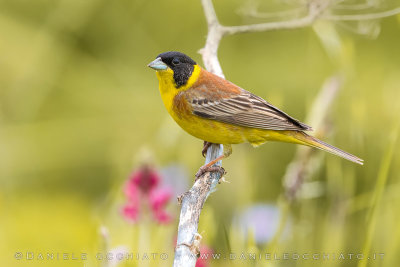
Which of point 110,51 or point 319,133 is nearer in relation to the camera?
point 319,133

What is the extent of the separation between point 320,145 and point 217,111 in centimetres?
57

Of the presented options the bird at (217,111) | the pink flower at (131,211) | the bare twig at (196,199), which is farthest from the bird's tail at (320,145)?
the pink flower at (131,211)

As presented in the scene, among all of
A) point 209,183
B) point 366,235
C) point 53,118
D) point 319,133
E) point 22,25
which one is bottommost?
point 366,235

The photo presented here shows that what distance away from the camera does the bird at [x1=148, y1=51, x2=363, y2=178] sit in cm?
335

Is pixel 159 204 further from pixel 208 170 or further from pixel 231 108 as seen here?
pixel 231 108

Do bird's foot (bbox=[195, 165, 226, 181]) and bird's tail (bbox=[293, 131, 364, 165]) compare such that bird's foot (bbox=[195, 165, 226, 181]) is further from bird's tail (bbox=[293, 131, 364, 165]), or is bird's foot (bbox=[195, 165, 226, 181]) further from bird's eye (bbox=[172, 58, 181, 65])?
bird's eye (bbox=[172, 58, 181, 65])

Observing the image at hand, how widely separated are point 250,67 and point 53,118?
5.49 feet

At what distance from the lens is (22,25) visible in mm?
5727

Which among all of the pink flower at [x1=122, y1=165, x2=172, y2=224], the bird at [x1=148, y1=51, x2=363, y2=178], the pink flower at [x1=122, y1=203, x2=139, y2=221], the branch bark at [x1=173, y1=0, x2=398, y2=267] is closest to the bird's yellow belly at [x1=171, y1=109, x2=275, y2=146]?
the bird at [x1=148, y1=51, x2=363, y2=178]

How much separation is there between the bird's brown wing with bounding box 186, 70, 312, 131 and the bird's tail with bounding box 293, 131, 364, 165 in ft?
0.13

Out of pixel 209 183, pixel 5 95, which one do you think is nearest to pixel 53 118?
pixel 5 95

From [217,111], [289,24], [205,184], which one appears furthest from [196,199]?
[289,24]

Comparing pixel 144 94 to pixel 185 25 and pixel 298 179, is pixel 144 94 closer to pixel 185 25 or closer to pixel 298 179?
pixel 185 25

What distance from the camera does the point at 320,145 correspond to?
3.22 metres
